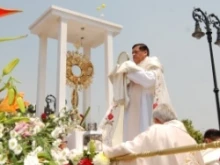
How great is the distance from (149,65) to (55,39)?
9.06m

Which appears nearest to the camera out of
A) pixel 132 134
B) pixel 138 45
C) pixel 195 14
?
pixel 132 134

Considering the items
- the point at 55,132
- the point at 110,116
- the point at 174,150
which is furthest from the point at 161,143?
the point at 110,116

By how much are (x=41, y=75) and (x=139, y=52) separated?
821 centimetres

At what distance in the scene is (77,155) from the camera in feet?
8.66

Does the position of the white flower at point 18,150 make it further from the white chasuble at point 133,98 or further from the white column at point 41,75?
the white column at point 41,75

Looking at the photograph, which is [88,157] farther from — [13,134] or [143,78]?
[143,78]

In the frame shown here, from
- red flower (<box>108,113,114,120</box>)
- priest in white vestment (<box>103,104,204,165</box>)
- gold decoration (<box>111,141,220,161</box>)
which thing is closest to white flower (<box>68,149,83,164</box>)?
priest in white vestment (<box>103,104,204,165</box>)

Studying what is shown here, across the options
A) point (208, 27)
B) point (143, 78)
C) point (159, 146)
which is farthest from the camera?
point (208, 27)

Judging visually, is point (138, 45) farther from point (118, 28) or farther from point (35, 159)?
point (118, 28)

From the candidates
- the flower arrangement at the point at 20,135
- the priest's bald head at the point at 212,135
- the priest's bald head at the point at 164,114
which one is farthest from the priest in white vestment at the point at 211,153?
the flower arrangement at the point at 20,135

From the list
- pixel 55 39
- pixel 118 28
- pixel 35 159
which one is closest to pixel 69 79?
pixel 55 39

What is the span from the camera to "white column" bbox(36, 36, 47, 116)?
1303 centimetres

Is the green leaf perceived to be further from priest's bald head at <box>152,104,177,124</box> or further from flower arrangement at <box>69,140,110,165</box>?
priest's bald head at <box>152,104,177,124</box>

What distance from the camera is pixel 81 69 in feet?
46.1
